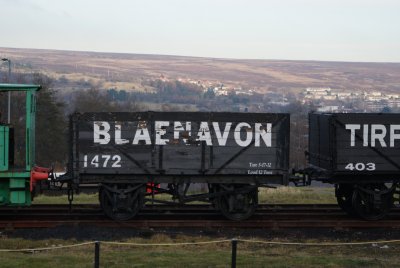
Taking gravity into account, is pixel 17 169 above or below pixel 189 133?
below

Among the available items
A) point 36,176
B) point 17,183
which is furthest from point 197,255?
point 17,183

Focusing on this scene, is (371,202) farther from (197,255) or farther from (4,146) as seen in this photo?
(4,146)

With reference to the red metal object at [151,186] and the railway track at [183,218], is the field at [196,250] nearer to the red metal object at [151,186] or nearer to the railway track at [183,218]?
the railway track at [183,218]

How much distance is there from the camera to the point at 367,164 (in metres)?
14.9

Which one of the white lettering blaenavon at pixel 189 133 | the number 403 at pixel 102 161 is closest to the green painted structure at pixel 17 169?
the number 403 at pixel 102 161

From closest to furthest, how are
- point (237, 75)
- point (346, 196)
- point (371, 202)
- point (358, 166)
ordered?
point (358, 166) < point (371, 202) < point (346, 196) < point (237, 75)

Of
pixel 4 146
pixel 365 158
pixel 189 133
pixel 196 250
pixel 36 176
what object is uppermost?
pixel 189 133

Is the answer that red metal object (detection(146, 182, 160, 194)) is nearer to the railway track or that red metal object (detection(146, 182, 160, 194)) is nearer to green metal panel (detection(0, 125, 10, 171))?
the railway track

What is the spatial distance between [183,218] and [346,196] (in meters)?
4.29

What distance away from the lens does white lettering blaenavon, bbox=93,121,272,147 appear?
562 inches

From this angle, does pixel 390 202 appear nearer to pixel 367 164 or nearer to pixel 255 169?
pixel 367 164

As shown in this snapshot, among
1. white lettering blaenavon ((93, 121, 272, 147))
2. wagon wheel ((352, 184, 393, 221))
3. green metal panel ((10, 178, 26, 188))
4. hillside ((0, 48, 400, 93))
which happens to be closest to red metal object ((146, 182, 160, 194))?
white lettering blaenavon ((93, 121, 272, 147))

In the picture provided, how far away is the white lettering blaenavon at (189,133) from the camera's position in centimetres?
1427

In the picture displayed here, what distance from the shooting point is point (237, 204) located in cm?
1449
